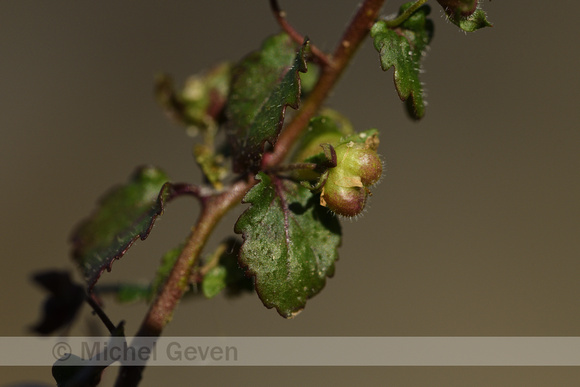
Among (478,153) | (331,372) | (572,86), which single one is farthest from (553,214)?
(331,372)

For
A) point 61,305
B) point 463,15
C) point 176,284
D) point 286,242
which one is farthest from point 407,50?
point 61,305

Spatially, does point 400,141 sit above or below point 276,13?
above

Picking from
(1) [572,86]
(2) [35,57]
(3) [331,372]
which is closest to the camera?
(3) [331,372]

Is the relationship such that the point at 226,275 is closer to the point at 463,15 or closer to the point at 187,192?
the point at 187,192

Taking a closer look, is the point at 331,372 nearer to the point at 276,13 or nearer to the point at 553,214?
the point at 553,214

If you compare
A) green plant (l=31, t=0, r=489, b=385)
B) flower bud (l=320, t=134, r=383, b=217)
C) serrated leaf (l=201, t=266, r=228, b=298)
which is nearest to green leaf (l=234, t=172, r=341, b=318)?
green plant (l=31, t=0, r=489, b=385)

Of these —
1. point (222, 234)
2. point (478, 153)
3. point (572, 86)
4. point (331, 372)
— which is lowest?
point (331, 372)
